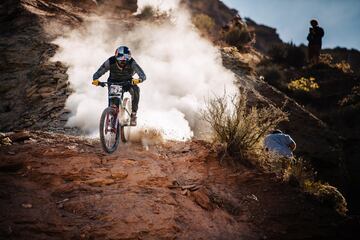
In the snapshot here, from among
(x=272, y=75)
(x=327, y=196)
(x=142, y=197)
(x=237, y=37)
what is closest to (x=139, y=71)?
(x=142, y=197)

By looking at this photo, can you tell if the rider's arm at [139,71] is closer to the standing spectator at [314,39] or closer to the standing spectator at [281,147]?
the standing spectator at [281,147]

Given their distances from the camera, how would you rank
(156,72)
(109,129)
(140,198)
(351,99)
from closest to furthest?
(140,198)
(109,129)
(156,72)
(351,99)

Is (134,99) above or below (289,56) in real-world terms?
below

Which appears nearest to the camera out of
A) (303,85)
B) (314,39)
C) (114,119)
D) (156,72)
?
(114,119)

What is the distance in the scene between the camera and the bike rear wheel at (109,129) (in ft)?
16.8

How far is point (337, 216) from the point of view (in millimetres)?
5152

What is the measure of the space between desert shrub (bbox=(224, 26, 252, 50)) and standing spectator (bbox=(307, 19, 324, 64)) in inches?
128

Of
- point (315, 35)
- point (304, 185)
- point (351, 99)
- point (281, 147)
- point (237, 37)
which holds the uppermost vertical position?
point (315, 35)

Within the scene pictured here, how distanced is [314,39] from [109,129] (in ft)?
49.5

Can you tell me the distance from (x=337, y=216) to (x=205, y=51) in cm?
910

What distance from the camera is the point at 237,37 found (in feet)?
Result: 58.1

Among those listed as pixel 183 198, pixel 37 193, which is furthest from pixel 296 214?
pixel 37 193

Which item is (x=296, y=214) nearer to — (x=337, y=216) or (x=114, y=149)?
(x=337, y=216)

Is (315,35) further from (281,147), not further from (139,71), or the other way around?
(139,71)
